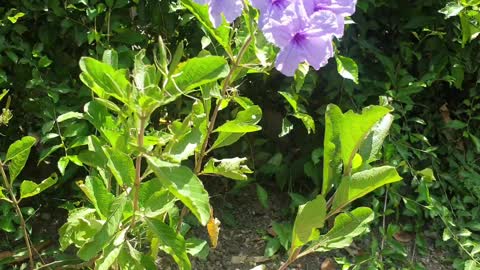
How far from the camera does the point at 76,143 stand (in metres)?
2.46

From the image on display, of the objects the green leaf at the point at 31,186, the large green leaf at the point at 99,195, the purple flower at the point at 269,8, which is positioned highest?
the purple flower at the point at 269,8

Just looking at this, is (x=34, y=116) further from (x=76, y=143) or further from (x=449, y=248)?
(x=449, y=248)

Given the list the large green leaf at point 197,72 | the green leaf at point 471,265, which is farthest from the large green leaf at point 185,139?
the green leaf at point 471,265

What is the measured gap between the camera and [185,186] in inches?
59.7

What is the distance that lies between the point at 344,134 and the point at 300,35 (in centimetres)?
36

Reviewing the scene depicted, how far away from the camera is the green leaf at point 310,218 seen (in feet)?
5.93

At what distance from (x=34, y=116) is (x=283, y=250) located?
112 centimetres

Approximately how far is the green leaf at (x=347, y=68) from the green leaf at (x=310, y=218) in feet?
1.89

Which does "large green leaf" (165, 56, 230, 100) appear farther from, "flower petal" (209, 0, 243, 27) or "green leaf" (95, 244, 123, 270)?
"green leaf" (95, 244, 123, 270)

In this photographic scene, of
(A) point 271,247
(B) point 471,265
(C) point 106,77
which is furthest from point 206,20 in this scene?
(B) point 471,265

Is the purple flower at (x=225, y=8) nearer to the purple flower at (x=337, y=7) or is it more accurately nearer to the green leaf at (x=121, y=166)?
the purple flower at (x=337, y=7)

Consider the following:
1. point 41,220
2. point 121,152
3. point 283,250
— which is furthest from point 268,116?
point 121,152

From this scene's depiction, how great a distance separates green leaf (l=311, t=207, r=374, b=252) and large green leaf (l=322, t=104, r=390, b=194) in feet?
0.36

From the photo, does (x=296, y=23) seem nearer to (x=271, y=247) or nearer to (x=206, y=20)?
(x=206, y=20)
